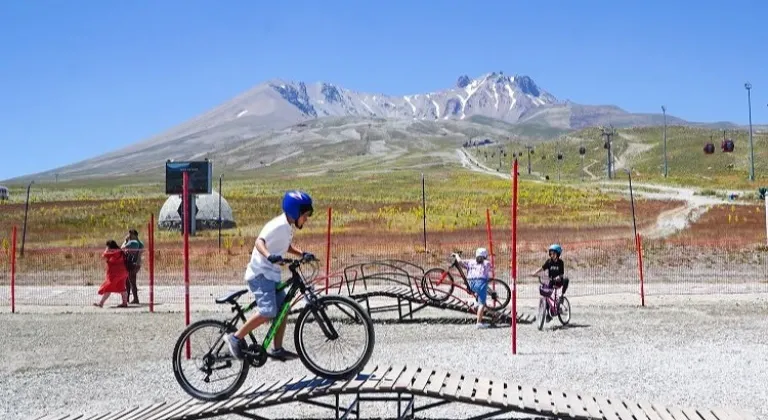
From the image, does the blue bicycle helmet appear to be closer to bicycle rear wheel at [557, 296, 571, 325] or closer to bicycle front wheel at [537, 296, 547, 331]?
bicycle front wheel at [537, 296, 547, 331]

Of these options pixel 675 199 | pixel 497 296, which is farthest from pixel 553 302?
pixel 675 199

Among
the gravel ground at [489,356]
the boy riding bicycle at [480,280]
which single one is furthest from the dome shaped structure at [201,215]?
the boy riding bicycle at [480,280]

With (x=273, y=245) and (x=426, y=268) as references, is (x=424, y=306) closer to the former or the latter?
(x=273, y=245)

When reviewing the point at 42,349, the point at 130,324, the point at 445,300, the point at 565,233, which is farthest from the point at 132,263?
the point at 565,233

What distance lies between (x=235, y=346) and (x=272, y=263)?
101 cm

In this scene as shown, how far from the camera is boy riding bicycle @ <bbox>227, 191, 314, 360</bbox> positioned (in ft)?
28.5

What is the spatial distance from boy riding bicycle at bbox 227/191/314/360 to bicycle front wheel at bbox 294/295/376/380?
0.69 feet

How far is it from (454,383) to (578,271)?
20.5 meters

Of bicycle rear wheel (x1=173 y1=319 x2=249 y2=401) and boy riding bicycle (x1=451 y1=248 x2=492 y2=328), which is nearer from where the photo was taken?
bicycle rear wheel (x1=173 y1=319 x2=249 y2=401)

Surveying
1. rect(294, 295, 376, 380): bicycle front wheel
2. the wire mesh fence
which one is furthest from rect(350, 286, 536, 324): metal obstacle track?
rect(294, 295, 376, 380): bicycle front wheel

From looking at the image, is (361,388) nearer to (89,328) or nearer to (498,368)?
(498,368)

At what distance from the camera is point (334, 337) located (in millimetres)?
9109

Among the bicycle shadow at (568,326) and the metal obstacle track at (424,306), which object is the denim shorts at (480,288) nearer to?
the metal obstacle track at (424,306)

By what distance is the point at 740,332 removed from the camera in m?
15.6
